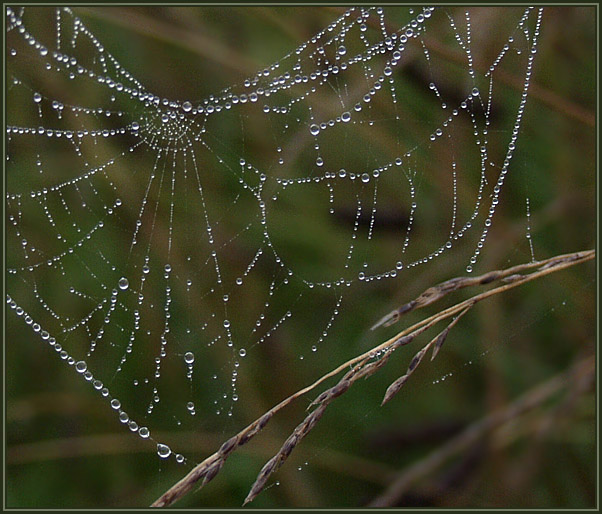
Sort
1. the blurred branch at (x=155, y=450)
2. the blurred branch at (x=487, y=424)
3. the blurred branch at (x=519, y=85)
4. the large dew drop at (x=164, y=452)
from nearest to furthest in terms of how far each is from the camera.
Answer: the large dew drop at (x=164, y=452) < the blurred branch at (x=519, y=85) < the blurred branch at (x=487, y=424) < the blurred branch at (x=155, y=450)

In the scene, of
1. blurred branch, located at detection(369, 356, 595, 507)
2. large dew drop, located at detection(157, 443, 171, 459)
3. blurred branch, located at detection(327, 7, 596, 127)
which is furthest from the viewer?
blurred branch, located at detection(369, 356, 595, 507)

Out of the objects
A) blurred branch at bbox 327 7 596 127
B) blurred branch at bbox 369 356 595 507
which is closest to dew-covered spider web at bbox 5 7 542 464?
blurred branch at bbox 327 7 596 127

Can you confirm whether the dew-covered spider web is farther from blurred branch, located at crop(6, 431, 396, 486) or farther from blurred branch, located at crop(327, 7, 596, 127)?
blurred branch, located at crop(327, 7, 596, 127)

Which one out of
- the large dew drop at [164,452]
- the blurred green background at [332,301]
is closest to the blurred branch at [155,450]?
the blurred green background at [332,301]

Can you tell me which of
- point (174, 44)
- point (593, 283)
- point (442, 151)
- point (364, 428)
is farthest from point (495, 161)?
point (174, 44)

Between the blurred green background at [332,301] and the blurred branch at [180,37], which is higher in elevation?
the blurred branch at [180,37]

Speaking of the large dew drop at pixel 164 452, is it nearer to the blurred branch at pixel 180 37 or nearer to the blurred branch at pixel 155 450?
the blurred branch at pixel 155 450
